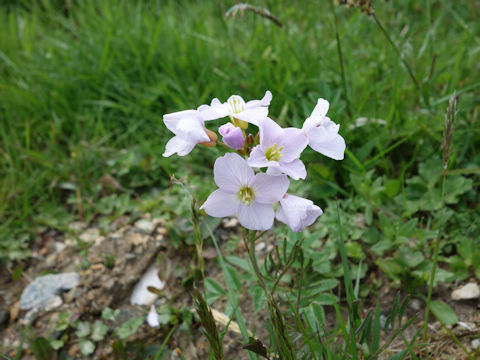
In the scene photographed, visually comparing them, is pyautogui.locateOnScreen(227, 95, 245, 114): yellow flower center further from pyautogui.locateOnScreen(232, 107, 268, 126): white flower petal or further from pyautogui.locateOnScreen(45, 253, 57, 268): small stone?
pyautogui.locateOnScreen(45, 253, 57, 268): small stone

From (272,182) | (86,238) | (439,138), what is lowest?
(86,238)

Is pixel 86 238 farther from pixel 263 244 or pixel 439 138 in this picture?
pixel 439 138

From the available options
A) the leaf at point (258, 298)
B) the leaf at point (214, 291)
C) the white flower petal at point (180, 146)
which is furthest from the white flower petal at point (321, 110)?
the leaf at point (214, 291)

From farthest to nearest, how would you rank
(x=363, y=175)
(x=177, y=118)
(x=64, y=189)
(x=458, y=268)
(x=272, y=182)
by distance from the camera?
(x=64, y=189) → (x=363, y=175) → (x=458, y=268) → (x=177, y=118) → (x=272, y=182)

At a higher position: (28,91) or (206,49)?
(206,49)

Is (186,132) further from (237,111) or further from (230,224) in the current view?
(230,224)

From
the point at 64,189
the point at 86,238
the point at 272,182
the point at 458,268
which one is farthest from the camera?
the point at 64,189

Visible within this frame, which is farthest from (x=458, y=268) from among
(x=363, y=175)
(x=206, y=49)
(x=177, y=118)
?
(x=206, y=49)
